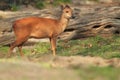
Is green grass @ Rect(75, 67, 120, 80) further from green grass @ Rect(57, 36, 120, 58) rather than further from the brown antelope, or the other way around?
the brown antelope

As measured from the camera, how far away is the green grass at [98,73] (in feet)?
23.6

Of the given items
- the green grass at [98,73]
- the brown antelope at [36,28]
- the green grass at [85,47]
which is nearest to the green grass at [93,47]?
the green grass at [85,47]

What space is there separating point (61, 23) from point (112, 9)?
3803 mm

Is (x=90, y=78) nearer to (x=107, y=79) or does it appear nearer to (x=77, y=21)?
(x=107, y=79)

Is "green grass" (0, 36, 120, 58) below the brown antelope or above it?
below

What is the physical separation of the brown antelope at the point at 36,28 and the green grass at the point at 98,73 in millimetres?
7292

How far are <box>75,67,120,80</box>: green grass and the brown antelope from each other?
7.29 meters

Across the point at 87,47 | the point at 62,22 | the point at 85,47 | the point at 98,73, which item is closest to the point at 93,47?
the point at 87,47

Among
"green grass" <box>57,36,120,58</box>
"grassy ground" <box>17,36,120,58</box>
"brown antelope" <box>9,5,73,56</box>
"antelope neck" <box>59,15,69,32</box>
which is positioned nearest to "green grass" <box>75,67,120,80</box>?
"green grass" <box>57,36,120,58</box>

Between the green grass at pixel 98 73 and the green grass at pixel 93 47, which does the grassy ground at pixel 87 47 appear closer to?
the green grass at pixel 93 47

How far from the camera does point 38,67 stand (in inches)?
321

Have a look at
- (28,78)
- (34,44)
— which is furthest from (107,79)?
(34,44)

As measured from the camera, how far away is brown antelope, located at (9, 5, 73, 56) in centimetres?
1486

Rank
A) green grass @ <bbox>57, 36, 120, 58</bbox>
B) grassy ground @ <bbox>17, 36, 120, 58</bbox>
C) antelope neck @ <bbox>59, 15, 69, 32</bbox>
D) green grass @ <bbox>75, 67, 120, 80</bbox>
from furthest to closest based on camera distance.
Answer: antelope neck @ <bbox>59, 15, 69, 32</bbox> < grassy ground @ <bbox>17, 36, 120, 58</bbox> < green grass @ <bbox>57, 36, 120, 58</bbox> < green grass @ <bbox>75, 67, 120, 80</bbox>
